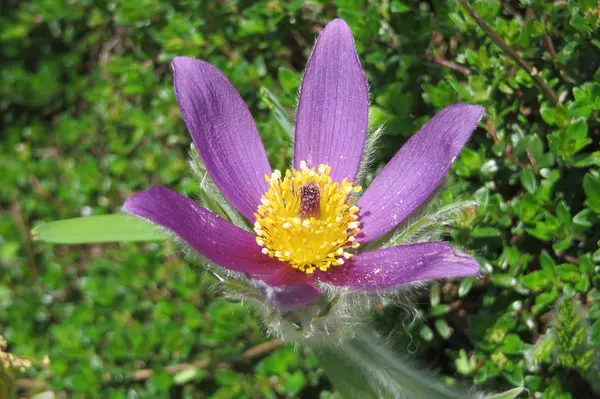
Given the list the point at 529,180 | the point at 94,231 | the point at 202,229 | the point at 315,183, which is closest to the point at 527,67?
the point at 529,180

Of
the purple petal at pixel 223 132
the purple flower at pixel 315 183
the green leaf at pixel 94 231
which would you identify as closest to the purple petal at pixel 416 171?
the purple flower at pixel 315 183

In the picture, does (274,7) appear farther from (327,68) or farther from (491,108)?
(491,108)

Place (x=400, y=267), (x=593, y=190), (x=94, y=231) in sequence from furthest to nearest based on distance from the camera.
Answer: (x=94, y=231)
(x=593, y=190)
(x=400, y=267)

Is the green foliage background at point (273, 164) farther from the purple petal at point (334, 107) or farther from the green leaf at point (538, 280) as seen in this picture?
the purple petal at point (334, 107)

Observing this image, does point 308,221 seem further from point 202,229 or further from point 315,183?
point 202,229

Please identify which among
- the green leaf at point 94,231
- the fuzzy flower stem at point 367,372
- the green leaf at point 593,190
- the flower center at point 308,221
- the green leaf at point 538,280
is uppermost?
the green leaf at point 593,190

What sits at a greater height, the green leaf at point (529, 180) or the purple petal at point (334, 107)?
the purple petal at point (334, 107)
